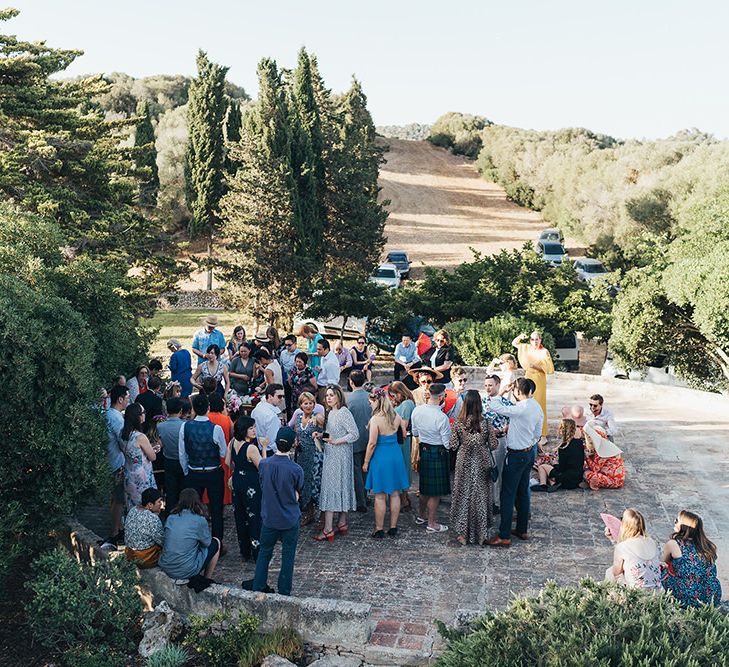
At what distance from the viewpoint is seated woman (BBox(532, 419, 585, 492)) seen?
9.88 metres

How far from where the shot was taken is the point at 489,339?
17.8 m

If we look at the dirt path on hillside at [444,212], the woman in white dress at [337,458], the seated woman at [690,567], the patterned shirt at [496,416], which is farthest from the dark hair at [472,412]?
the dirt path on hillside at [444,212]

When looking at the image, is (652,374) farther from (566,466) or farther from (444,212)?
(444,212)

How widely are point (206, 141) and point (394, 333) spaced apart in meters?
17.7

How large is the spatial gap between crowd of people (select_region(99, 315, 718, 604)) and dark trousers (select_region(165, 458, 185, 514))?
0.01 metres

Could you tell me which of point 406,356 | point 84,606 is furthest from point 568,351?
point 84,606

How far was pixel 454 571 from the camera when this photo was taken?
787 centimetres

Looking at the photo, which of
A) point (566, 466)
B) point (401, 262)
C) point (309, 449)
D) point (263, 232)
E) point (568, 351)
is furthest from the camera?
point (401, 262)

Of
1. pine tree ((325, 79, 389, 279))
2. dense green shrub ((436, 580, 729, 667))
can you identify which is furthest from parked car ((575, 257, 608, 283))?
dense green shrub ((436, 580, 729, 667))

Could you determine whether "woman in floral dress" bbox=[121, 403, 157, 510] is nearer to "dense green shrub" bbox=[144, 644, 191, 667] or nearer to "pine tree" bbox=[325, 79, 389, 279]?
"dense green shrub" bbox=[144, 644, 191, 667]

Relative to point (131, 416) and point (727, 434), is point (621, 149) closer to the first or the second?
point (727, 434)

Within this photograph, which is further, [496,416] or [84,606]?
[496,416]

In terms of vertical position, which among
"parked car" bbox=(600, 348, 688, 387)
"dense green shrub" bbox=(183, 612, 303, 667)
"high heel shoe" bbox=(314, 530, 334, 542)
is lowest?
"parked car" bbox=(600, 348, 688, 387)

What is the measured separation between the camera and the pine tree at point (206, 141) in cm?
3450
